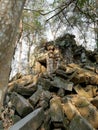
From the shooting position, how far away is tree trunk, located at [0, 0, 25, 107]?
73.0 inches

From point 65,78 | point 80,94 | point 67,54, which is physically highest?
point 67,54

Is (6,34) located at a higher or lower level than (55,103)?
higher

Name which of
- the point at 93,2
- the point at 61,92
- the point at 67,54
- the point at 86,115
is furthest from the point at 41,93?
the point at 67,54

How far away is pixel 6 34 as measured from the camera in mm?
1879

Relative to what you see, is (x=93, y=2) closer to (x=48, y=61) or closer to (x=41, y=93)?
(x=41, y=93)

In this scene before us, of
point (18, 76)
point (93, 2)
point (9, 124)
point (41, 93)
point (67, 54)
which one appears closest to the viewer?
point (9, 124)

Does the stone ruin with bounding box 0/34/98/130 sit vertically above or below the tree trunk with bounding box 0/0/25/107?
below

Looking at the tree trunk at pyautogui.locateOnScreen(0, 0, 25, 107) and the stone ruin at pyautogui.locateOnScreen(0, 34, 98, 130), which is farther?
the stone ruin at pyautogui.locateOnScreen(0, 34, 98, 130)

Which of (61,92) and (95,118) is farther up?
(61,92)

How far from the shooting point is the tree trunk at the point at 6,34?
1.85m

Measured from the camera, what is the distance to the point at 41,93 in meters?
7.31

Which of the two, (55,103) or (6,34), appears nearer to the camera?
(6,34)

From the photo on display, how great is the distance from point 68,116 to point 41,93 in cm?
144

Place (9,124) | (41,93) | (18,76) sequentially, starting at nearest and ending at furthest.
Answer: (9,124) → (41,93) → (18,76)
